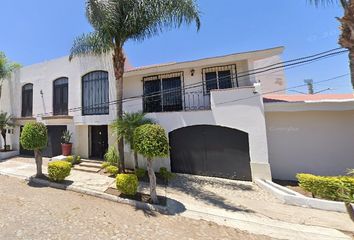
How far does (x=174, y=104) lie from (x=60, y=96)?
8.91 meters

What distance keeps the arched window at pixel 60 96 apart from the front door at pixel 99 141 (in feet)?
8.80

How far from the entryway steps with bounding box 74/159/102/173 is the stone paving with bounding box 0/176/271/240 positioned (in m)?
3.84

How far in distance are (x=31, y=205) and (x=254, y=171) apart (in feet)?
29.7

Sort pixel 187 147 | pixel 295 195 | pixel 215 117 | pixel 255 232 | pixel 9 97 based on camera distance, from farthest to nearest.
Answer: pixel 9 97 → pixel 187 147 → pixel 215 117 → pixel 295 195 → pixel 255 232

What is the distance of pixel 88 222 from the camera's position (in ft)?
19.4

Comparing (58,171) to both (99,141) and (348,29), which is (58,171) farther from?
(348,29)

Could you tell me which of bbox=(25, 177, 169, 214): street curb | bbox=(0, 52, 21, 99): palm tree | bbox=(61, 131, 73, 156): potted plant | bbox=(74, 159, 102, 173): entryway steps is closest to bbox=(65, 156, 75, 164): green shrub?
bbox=(74, 159, 102, 173): entryway steps

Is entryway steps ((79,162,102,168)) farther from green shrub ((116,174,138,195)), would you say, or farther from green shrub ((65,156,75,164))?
green shrub ((116,174,138,195))

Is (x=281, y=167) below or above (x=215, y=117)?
below

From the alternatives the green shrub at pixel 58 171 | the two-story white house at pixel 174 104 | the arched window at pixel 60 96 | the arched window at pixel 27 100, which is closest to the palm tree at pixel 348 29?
the two-story white house at pixel 174 104

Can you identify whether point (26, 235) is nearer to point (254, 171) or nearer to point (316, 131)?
point (254, 171)

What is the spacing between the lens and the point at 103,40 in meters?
10.0

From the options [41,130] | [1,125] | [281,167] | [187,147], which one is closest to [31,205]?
[41,130]

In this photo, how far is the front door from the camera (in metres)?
14.2
